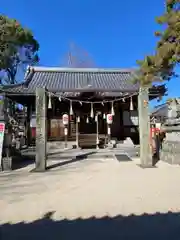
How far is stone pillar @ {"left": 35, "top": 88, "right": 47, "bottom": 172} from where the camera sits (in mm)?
8484

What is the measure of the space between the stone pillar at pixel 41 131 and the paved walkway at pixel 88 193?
58cm

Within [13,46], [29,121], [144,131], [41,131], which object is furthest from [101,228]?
[13,46]

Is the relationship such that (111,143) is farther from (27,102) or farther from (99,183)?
(99,183)

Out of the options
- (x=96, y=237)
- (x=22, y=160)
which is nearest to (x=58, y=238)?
(x=96, y=237)

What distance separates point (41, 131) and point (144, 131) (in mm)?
3726

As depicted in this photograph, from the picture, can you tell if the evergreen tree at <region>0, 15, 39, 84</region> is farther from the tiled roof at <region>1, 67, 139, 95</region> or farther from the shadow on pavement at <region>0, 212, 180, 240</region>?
the shadow on pavement at <region>0, 212, 180, 240</region>

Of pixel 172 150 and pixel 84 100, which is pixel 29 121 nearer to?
pixel 84 100

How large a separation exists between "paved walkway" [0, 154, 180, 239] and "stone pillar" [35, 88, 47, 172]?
58 cm

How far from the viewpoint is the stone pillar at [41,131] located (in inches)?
334

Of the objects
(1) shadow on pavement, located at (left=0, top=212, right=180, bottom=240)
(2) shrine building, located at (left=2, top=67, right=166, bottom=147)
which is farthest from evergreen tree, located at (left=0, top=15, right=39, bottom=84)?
(1) shadow on pavement, located at (left=0, top=212, right=180, bottom=240)

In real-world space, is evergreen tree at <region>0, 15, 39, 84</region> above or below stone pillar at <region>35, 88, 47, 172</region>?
above

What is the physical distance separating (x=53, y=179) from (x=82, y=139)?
34.8 feet

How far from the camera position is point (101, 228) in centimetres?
350

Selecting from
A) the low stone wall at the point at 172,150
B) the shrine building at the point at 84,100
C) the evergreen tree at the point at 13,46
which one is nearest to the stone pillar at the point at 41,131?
the low stone wall at the point at 172,150
